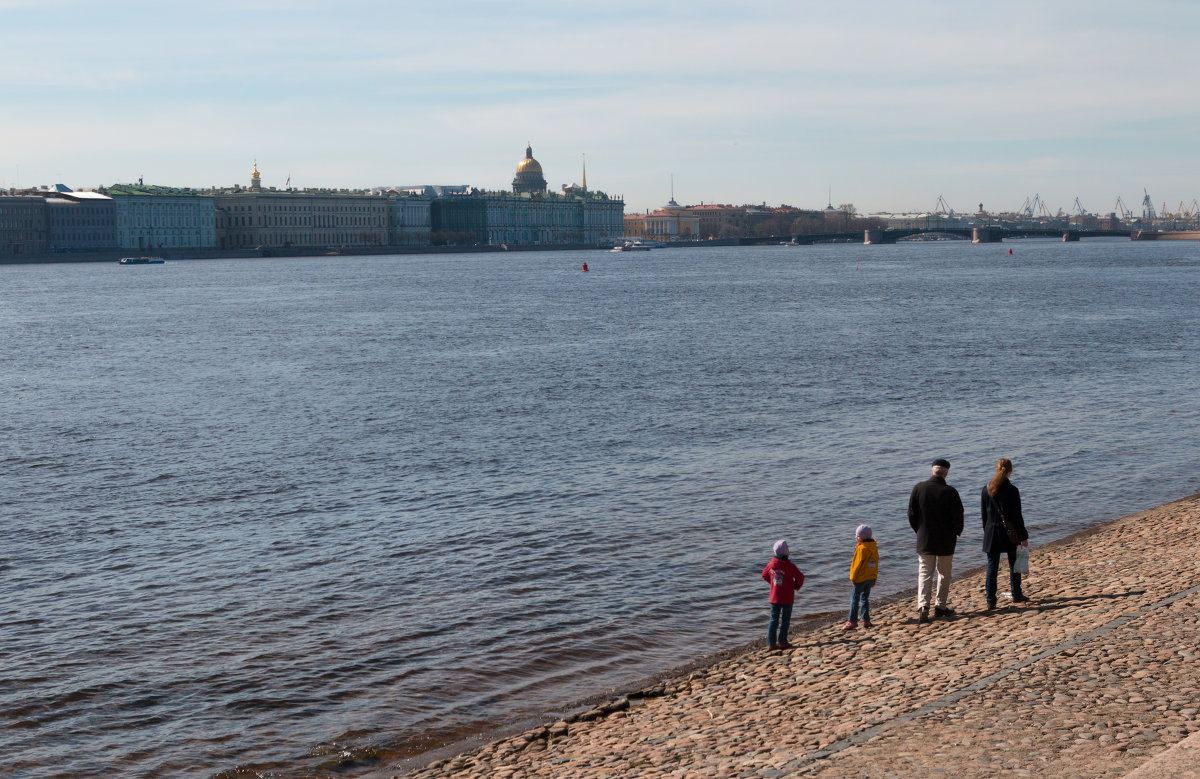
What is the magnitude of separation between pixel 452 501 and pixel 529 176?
18072 cm

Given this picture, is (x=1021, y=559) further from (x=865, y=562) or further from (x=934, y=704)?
(x=934, y=704)

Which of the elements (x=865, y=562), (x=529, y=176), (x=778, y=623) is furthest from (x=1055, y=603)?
(x=529, y=176)

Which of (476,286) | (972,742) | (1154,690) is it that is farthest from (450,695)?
(476,286)

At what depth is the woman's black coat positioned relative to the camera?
9047 millimetres

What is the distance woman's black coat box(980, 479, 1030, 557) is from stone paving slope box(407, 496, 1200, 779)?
20.7 inches

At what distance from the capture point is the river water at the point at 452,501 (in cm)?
944

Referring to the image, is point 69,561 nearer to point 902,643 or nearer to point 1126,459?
point 902,643

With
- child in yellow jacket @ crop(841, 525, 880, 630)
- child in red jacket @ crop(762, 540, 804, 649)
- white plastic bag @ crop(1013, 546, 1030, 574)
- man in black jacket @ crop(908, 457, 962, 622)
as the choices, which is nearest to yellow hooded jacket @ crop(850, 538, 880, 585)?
child in yellow jacket @ crop(841, 525, 880, 630)

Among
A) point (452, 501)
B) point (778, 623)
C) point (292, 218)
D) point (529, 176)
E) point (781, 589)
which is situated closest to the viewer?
point (781, 589)

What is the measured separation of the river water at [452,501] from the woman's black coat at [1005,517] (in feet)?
3.82

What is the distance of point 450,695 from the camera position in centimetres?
933

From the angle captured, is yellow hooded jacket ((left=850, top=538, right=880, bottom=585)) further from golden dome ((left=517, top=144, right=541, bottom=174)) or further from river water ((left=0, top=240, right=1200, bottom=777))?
golden dome ((left=517, top=144, right=541, bottom=174))

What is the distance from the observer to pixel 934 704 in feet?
24.4

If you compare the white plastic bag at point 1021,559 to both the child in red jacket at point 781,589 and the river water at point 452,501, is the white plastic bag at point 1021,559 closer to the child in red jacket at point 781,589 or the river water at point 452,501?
the river water at point 452,501
